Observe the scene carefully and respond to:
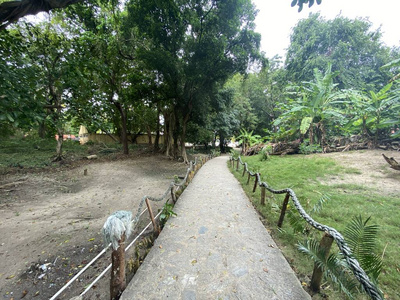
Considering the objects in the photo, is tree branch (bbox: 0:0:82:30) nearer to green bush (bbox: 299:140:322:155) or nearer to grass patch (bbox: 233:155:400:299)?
grass patch (bbox: 233:155:400:299)

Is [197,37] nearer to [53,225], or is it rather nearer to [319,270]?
[53,225]

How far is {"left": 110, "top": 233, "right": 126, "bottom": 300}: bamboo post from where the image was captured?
183 centimetres

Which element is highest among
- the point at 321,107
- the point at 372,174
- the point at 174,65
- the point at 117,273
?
the point at 174,65

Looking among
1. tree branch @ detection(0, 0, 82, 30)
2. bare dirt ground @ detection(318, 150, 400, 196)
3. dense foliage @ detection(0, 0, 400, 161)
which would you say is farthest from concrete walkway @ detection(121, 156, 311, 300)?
tree branch @ detection(0, 0, 82, 30)

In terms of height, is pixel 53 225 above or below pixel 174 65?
below

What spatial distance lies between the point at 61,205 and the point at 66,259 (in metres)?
2.97

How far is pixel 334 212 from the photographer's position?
11.0ft

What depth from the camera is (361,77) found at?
14.4 metres

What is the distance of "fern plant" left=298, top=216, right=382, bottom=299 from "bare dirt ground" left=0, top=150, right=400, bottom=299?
8.45ft

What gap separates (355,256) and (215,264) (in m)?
1.70

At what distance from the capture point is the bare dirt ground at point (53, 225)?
88.5 inches

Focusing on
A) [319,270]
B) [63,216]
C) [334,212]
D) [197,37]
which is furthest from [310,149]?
[63,216]

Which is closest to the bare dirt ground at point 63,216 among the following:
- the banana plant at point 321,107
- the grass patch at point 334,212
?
the grass patch at point 334,212

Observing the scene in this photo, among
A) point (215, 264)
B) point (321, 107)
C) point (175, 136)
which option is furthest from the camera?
point (175, 136)
